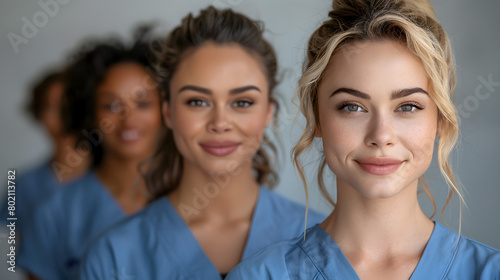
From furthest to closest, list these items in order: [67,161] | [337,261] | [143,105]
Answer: [67,161], [143,105], [337,261]

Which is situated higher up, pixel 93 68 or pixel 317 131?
pixel 93 68

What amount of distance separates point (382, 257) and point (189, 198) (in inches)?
29.6

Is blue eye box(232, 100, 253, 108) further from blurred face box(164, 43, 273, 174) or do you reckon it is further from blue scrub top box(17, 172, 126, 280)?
blue scrub top box(17, 172, 126, 280)

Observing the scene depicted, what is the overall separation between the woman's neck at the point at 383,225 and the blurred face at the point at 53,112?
2.31 metres

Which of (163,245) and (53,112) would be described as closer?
(163,245)

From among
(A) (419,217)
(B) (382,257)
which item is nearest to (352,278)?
(B) (382,257)

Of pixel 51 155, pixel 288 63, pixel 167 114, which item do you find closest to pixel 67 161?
pixel 51 155

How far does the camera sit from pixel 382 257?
4.63 feet

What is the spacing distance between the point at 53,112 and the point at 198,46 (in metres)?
1.84

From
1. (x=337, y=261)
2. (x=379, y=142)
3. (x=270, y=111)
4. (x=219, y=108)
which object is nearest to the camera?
(x=379, y=142)

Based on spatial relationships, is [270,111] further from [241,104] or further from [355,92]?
[355,92]

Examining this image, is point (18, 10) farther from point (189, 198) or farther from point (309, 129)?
point (309, 129)

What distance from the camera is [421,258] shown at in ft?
4.58

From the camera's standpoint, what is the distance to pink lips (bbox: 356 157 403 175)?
1.33 m
